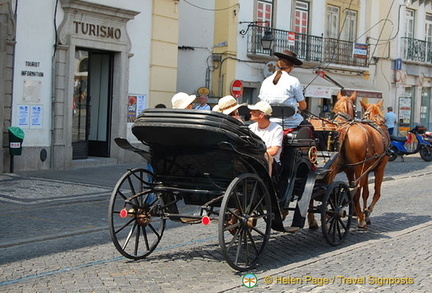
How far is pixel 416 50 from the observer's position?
108ft

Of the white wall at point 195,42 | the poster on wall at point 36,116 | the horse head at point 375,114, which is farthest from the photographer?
the white wall at point 195,42

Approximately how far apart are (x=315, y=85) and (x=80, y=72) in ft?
33.5

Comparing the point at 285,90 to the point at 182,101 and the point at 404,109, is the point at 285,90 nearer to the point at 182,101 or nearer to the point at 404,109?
the point at 182,101

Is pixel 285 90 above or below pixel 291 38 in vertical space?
below

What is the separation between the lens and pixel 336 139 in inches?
376

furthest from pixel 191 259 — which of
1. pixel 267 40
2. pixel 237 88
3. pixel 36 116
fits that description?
pixel 267 40

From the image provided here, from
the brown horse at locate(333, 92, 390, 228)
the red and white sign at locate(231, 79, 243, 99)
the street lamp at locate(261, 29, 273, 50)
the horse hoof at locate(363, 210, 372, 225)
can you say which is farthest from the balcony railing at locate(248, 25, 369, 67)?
the horse hoof at locate(363, 210, 372, 225)

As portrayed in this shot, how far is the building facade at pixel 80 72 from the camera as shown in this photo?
1566 centimetres

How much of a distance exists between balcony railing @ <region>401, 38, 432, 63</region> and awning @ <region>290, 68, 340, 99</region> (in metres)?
7.54

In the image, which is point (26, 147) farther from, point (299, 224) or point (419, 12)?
point (419, 12)

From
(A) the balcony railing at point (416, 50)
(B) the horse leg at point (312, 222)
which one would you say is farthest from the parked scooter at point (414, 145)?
(B) the horse leg at point (312, 222)

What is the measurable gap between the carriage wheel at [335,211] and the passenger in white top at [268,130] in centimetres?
94

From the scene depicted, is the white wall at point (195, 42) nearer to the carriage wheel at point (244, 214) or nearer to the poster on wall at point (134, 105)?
the poster on wall at point (134, 105)

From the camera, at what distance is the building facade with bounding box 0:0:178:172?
15.7 meters
